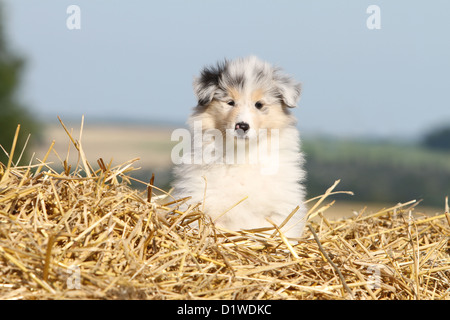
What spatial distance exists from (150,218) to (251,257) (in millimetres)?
656

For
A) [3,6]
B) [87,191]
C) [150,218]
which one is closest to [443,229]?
[150,218]

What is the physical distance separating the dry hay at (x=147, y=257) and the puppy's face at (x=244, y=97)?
2.79 ft

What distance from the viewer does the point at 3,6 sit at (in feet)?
53.4

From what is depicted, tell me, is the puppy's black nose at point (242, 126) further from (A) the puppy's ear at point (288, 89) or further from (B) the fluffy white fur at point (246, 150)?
(A) the puppy's ear at point (288, 89)

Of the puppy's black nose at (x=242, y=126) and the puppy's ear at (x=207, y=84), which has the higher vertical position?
the puppy's ear at (x=207, y=84)

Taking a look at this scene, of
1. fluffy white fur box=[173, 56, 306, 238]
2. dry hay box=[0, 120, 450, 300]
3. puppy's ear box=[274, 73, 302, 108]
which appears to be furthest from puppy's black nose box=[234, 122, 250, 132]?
dry hay box=[0, 120, 450, 300]

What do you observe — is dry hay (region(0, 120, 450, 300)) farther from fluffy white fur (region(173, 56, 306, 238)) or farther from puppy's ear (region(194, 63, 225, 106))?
puppy's ear (region(194, 63, 225, 106))

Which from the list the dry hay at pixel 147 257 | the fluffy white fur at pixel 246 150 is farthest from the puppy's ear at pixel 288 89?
the dry hay at pixel 147 257

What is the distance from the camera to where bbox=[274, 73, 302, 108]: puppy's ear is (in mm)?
4379

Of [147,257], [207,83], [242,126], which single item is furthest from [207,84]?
[147,257]

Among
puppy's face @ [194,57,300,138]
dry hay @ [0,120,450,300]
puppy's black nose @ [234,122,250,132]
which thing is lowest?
dry hay @ [0,120,450,300]

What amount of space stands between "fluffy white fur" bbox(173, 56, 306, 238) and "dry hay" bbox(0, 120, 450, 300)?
1.49ft

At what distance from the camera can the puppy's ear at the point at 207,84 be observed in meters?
4.30
